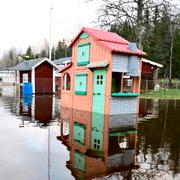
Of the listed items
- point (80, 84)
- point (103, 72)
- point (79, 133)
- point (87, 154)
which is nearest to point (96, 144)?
point (87, 154)

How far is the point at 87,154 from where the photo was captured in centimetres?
650

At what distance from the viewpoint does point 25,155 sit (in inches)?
249

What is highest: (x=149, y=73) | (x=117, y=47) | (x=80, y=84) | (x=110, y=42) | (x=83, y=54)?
(x=110, y=42)

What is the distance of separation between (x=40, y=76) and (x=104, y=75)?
688 inches

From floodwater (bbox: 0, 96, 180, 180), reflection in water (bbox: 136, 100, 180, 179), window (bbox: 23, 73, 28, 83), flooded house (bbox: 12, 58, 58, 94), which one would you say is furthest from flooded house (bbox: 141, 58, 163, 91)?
floodwater (bbox: 0, 96, 180, 180)

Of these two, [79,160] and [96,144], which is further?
[96,144]

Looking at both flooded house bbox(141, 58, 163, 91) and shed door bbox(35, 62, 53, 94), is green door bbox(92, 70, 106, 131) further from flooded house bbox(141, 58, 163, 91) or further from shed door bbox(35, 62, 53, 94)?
flooded house bbox(141, 58, 163, 91)

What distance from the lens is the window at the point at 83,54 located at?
14648 mm

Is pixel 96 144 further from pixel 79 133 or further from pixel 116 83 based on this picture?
pixel 116 83

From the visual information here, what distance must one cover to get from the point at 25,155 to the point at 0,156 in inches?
22.2

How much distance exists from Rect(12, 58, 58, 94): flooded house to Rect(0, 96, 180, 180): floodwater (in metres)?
19.4

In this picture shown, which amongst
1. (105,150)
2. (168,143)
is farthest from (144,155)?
(168,143)

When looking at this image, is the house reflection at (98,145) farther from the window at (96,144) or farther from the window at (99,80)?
the window at (99,80)

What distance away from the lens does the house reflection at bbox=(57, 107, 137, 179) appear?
214 inches
